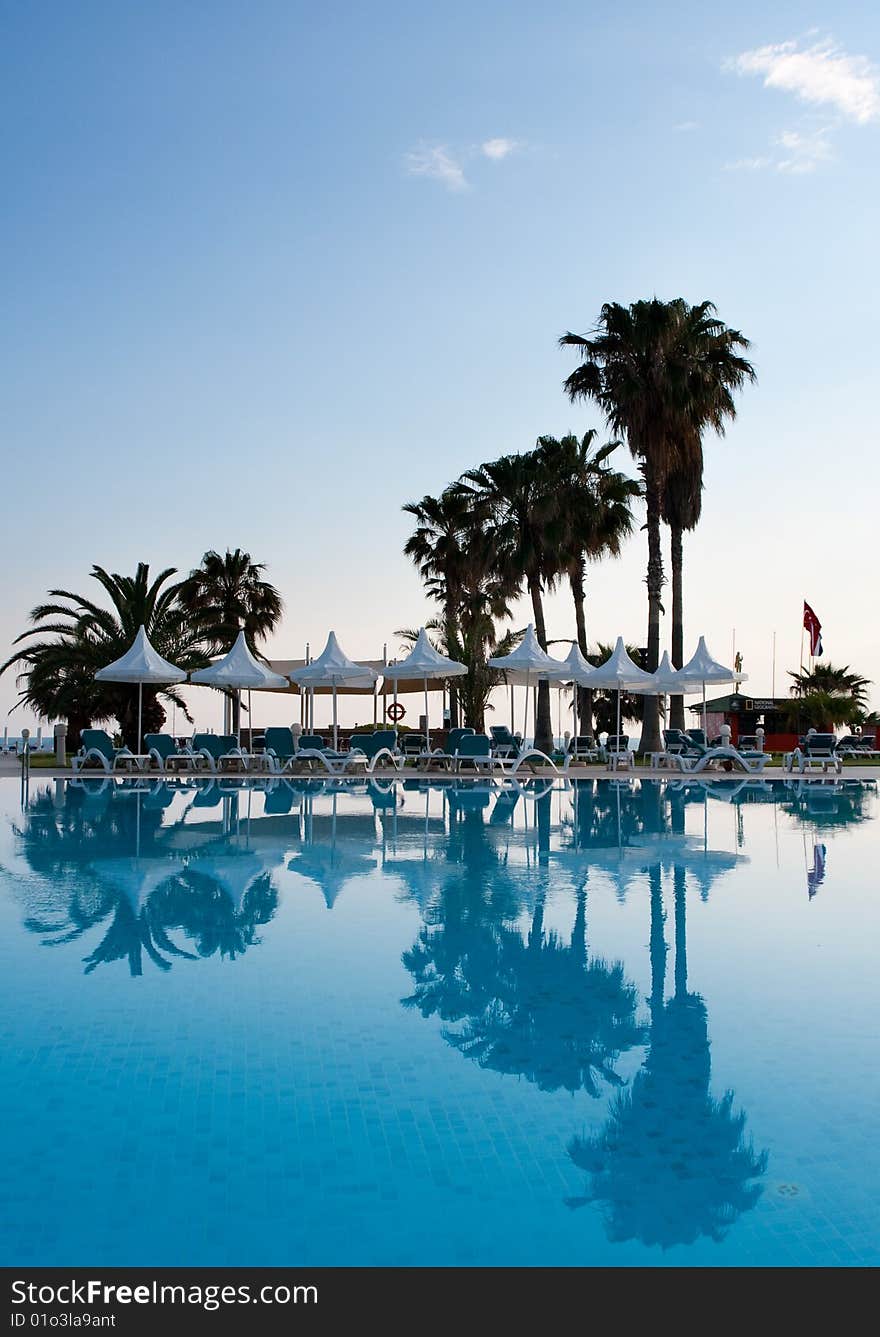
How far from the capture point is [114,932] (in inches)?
266

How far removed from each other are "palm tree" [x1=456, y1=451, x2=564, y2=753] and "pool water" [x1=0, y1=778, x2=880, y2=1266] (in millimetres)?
19296

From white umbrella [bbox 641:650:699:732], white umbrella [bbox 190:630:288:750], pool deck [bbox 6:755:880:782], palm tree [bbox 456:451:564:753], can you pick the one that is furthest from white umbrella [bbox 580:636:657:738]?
white umbrella [bbox 190:630:288:750]

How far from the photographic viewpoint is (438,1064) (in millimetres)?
4254

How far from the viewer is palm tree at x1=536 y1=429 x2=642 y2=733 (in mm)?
28641

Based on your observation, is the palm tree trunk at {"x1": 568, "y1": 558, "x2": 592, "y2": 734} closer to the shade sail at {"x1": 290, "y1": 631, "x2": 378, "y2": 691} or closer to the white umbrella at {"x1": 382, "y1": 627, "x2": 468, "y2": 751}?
the white umbrella at {"x1": 382, "y1": 627, "x2": 468, "y2": 751}

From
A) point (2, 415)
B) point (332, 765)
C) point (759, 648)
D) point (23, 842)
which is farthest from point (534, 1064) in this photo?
point (759, 648)

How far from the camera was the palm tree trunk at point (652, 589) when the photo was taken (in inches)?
1028

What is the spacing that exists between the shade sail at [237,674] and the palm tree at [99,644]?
3777 mm

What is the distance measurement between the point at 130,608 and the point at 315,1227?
25189 mm

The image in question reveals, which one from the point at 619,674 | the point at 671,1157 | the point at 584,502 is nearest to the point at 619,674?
the point at 619,674

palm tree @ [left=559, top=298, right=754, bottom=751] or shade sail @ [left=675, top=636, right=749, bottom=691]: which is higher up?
palm tree @ [left=559, top=298, right=754, bottom=751]

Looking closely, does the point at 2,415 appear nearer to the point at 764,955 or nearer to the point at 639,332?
the point at 639,332

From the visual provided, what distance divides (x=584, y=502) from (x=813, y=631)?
47.8 ft

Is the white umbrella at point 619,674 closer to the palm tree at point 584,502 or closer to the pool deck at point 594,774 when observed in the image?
the pool deck at point 594,774
